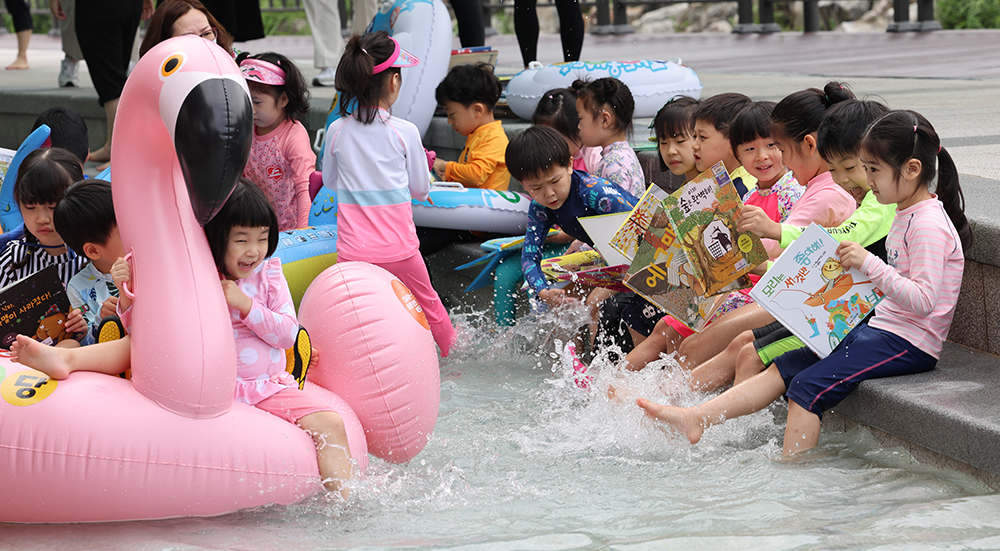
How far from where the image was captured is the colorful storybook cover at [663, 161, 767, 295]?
10.4ft

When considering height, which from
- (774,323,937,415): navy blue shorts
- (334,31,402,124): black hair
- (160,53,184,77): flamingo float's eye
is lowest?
(774,323,937,415): navy blue shorts

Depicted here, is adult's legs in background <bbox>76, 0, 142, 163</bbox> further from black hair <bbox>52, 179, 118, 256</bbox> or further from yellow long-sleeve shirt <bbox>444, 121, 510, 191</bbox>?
black hair <bbox>52, 179, 118, 256</bbox>

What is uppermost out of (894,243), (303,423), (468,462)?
(894,243)

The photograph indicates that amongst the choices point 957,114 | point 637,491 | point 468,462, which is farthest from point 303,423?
point 957,114

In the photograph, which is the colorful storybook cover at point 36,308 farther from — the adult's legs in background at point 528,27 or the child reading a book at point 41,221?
the adult's legs in background at point 528,27

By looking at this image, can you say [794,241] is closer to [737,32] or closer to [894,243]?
[894,243]

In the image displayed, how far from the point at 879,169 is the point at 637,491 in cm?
111

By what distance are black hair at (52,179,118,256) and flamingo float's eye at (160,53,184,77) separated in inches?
26.4

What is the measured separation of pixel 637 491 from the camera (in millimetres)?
2719

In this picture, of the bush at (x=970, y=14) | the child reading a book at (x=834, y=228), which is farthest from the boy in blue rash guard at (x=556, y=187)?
the bush at (x=970, y=14)

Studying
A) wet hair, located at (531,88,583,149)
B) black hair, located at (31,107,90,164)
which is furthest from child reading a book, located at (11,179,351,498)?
black hair, located at (31,107,90,164)

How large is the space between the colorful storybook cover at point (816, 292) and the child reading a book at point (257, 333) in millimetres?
1306

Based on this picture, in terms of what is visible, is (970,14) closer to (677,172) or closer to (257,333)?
(677,172)

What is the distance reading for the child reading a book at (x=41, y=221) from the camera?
3254mm
